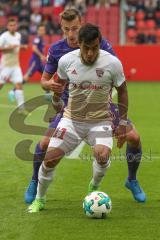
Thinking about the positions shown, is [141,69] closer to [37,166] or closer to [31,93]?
[31,93]

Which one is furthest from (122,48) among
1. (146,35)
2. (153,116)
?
(153,116)

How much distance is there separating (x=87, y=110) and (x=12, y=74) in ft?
35.9

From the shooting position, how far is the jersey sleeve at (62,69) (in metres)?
7.73

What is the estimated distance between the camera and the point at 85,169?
1048 cm

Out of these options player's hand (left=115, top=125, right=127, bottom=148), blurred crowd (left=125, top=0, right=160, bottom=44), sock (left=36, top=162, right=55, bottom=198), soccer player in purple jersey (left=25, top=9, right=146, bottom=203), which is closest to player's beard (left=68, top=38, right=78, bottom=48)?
soccer player in purple jersey (left=25, top=9, right=146, bottom=203)

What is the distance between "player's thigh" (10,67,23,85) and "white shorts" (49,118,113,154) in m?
10.5

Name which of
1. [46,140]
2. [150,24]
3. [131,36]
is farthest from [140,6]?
[46,140]

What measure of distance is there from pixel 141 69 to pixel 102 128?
21.6m

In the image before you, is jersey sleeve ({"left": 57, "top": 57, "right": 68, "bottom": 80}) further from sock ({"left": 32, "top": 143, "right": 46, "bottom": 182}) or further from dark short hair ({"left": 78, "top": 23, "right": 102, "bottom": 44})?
sock ({"left": 32, "top": 143, "right": 46, "bottom": 182})

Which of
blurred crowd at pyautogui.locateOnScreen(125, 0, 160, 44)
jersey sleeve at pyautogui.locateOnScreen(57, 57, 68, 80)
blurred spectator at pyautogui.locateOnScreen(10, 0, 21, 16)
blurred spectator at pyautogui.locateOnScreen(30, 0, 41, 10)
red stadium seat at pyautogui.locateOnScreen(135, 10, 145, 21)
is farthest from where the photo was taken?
blurred spectator at pyautogui.locateOnScreen(30, 0, 41, 10)

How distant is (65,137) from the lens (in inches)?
307

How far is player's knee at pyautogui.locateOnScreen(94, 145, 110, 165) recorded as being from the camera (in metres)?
7.63

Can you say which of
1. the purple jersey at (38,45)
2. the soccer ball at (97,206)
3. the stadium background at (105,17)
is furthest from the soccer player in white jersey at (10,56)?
the stadium background at (105,17)

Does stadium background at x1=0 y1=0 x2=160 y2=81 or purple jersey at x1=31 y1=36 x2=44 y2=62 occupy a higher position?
purple jersey at x1=31 y1=36 x2=44 y2=62
